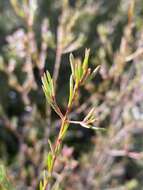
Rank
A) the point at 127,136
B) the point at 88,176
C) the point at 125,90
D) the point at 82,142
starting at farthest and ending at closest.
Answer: the point at 82,142 < the point at 88,176 < the point at 127,136 < the point at 125,90

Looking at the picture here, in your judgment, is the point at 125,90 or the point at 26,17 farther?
the point at 125,90

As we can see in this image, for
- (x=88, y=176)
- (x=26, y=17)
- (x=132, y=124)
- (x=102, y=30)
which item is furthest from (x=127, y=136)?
(x=26, y=17)

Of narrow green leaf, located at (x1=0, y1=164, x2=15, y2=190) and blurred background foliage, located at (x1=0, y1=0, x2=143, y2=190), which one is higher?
narrow green leaf, located at (x1=0, y1=164, x2=15, y2=190)

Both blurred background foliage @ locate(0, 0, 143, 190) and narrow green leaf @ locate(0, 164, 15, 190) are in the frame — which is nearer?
narrow green leaf @ locate(0, 164, 15, 190)

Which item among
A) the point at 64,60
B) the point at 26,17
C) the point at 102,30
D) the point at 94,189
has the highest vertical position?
the point at 26,17

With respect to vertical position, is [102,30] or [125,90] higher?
[102,30]

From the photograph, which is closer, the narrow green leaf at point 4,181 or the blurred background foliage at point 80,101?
the narrow green leaf at point 4,181

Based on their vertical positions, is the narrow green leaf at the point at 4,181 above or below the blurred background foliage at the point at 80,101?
above

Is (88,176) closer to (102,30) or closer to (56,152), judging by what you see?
(102,30)

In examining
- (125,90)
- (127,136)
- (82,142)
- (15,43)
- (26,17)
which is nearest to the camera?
(26,17)

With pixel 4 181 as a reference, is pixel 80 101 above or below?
below

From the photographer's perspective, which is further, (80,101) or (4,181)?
(80,101)
